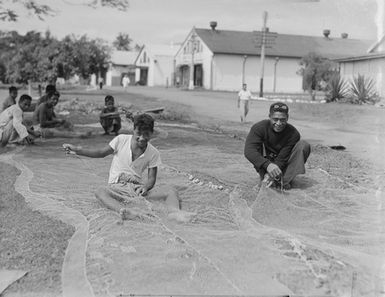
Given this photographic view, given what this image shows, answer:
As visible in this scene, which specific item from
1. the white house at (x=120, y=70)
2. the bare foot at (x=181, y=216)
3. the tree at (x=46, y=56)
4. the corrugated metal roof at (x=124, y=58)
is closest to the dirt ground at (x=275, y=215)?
the bare foot at (x=181, y=216)

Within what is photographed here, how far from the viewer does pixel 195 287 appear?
2.73m

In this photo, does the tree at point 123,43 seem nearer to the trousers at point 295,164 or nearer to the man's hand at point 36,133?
the man's hand at point 36,133

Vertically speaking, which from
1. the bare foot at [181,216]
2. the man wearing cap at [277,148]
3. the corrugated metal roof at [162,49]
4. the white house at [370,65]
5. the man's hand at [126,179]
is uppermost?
the corrugated metal roof at [162,49]

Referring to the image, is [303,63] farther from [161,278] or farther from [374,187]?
[161,278]

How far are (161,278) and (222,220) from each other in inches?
50.3

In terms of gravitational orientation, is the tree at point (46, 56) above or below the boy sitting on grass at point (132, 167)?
above

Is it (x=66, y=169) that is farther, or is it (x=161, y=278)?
(x=66, y=169)

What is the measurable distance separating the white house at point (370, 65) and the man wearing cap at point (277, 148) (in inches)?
628

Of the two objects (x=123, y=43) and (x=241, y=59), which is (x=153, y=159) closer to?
(x=241, y=59)

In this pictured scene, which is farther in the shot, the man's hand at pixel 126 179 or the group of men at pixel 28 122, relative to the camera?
the group of men at pixel 28 122

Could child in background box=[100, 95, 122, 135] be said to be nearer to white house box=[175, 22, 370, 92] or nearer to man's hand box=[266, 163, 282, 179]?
man's hand box=[266, 163, 282, 179]

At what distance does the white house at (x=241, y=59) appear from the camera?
4119 cm

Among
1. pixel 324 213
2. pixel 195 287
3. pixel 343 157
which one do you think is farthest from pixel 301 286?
pixel 343 157

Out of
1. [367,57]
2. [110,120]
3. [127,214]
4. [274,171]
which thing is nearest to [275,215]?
[274,171]
